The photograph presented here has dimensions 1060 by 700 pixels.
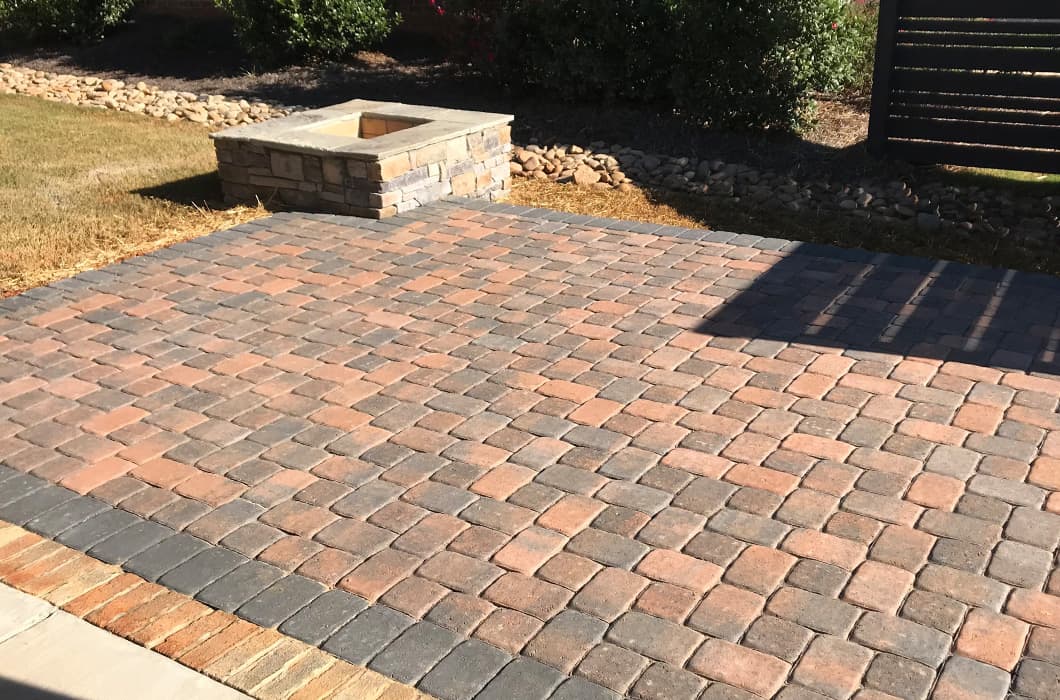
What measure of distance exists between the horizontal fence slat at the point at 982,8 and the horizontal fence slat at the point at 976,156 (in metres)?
A: 1.06

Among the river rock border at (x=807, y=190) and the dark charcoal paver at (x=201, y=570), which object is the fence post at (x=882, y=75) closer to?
the river rock border at (x=807, y=190)

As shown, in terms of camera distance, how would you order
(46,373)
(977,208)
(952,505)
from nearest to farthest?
1. (952,505)
2. (46,373)
3. (977,208)

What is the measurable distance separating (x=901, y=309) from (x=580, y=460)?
7.33ft

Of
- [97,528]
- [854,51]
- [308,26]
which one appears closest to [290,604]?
[97,528]

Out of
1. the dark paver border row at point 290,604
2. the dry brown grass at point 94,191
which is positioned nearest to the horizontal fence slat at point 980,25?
the dry brown grass at point 94,191

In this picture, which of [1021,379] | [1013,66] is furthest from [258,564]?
[1013,66]

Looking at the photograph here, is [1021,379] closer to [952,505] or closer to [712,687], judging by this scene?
[952,505]

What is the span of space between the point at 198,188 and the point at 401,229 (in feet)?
8.03

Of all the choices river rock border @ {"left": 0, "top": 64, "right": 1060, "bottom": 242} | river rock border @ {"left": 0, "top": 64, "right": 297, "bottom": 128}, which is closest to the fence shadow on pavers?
river rock border @ {"left": 0, "top": 64, "right": 1060, "bottom": 242}

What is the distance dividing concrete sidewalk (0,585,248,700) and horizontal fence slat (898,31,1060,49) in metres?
7.91

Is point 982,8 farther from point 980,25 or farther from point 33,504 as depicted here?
point 33,504

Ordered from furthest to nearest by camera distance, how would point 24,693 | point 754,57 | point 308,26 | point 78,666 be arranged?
point 308,26 → point 754,57 → point 78,666 → point 24,693

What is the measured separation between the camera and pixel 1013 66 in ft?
26.7

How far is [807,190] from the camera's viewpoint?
8.32 metres
